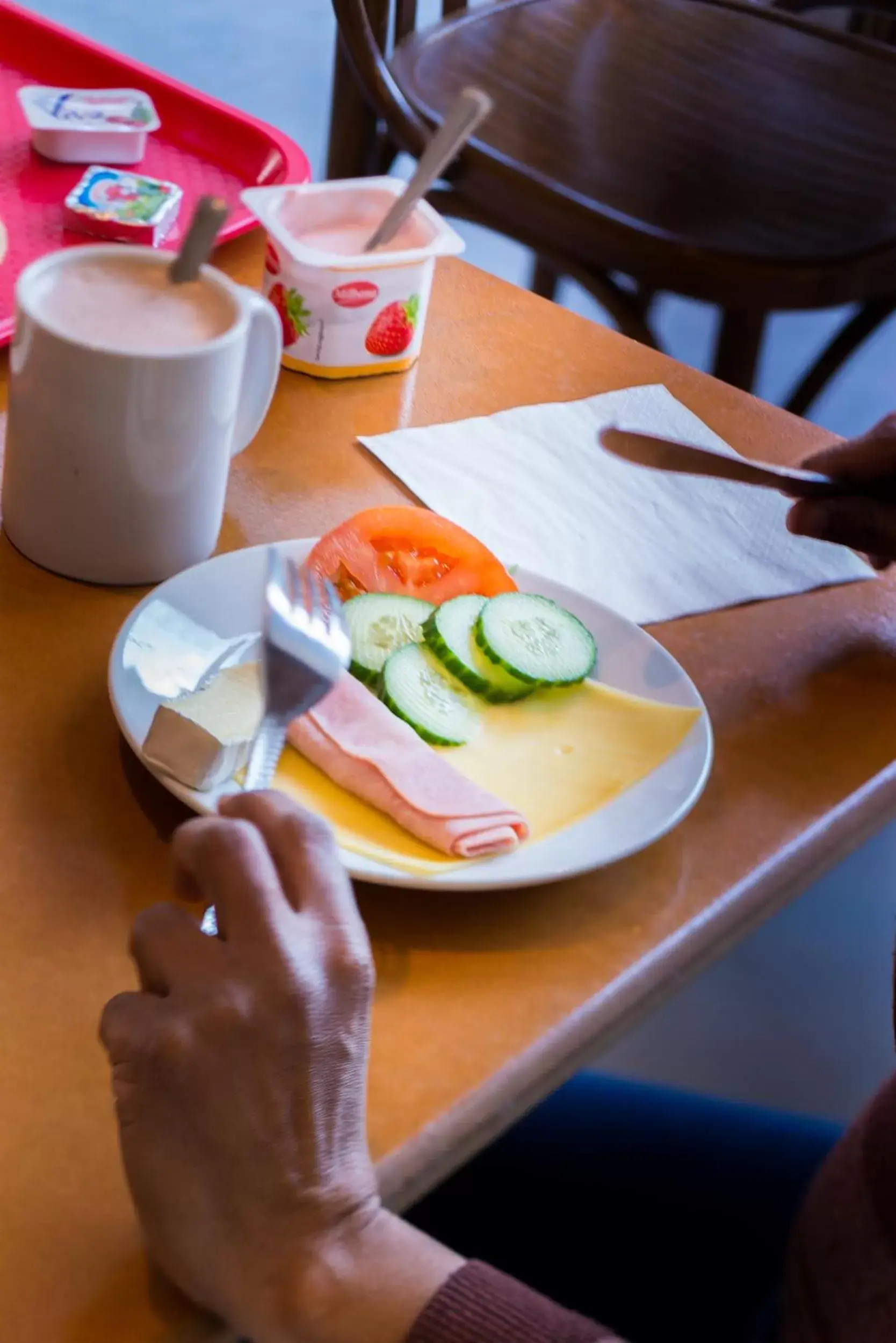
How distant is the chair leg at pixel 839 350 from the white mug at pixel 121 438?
1.15m

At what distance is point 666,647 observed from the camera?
83cm

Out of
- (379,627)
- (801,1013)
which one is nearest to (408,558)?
(379,627)

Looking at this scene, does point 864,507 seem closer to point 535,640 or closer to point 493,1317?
point 535,640

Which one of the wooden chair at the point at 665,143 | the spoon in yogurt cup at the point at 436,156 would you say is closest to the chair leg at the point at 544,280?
the wooden chair at the point at 665,143

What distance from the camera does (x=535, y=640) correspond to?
2.37 ft

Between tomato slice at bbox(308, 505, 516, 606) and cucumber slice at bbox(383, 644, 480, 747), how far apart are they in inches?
2.5

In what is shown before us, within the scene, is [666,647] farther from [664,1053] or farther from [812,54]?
[812,54]

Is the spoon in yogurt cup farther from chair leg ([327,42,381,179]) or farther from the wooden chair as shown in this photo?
chair leg ([327,42,381,179])

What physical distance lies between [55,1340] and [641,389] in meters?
0.81

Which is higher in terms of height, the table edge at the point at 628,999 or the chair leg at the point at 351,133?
the table edge at the point at 628,999

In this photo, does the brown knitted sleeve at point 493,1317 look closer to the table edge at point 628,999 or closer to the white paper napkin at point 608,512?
the table edge at point 628,999

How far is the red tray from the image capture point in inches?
42.3

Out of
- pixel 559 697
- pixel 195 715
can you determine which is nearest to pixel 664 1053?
pixel 559 697

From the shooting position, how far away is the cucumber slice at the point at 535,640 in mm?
704
